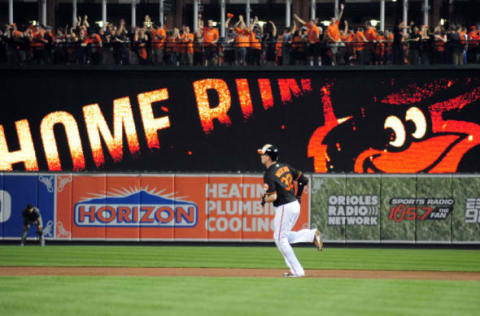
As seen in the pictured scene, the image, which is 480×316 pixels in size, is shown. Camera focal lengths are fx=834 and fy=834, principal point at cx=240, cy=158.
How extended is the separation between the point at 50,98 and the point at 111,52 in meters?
2.77

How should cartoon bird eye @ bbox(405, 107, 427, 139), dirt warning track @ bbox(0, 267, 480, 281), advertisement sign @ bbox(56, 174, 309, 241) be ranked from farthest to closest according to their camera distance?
cartoon bird eye @ bbox(405, 107, 427, 139)
advertisement sign @ bbox(56, 174, 309, 241)
dirt warning track @ bbox(0, 267, 480, 281)

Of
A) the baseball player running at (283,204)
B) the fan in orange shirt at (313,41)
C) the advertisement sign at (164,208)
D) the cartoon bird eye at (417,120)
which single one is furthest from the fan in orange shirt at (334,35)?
the baseball player running at (283,204)

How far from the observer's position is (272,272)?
54.3 feet

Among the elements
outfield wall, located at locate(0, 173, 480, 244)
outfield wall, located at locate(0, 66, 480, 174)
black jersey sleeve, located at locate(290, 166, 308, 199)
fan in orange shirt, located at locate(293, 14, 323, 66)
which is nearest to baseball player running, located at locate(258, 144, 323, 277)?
black jersey sleeve, located at locate(290, 166, 308, 199)

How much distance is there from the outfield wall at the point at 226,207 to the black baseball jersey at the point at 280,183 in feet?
45.1

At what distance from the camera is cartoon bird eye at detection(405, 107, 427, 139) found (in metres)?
29.1

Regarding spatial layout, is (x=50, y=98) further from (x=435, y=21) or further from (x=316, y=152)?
(x=435, y=21)

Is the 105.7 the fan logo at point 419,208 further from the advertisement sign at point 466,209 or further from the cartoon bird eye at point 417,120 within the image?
the cartoon bird eye at point 417,120

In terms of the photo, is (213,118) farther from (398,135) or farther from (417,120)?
(417,120)

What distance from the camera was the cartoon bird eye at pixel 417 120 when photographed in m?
29.1

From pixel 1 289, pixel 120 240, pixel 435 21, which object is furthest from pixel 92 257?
pixel 435 21

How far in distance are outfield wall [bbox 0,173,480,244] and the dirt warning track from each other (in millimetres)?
10233

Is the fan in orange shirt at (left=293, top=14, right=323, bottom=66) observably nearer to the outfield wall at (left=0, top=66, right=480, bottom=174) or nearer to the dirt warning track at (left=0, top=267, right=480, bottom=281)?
the outfield wall at (left=0, top=66, right=480, bottom=174)

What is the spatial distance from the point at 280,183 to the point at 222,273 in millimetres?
3140
